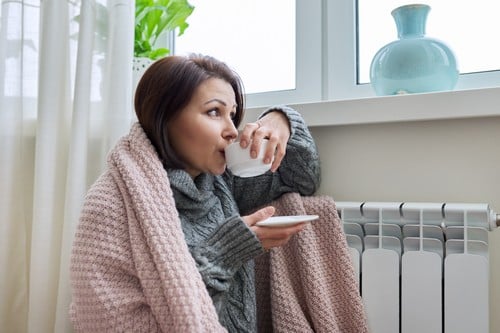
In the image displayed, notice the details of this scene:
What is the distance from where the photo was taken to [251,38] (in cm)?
136

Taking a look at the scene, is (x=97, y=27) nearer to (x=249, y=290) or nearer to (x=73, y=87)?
(x=73, y=87)

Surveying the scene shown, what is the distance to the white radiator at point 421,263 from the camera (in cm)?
85

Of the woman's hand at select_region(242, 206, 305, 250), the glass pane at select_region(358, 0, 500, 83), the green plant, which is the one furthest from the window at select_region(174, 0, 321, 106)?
the woman's hand at select_region(242, 206, 305, 250)

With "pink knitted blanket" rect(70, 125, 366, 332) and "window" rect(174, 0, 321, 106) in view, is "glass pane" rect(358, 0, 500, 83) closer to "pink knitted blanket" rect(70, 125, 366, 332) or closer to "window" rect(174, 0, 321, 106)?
"window" rect(174, 0, 321, 106)

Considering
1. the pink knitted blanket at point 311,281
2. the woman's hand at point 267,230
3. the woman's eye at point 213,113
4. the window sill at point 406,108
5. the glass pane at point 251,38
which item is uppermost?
the glass pane at point 251,38

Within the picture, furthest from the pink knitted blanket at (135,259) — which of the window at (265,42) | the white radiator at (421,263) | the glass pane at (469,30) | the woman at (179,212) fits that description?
the glass pane at (469,30)

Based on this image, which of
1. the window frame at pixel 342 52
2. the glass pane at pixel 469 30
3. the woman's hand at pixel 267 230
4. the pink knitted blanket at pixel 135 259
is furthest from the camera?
the window frame at pixel 342 52

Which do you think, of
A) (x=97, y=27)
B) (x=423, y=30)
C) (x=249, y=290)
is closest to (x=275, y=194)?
(x=249, y=290)

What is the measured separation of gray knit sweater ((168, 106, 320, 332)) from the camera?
0.78 m

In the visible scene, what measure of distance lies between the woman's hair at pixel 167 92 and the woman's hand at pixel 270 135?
0.11 meters

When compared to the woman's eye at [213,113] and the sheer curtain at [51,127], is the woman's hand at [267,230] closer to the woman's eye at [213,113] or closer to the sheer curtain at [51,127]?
the woman's eye at [213,113]

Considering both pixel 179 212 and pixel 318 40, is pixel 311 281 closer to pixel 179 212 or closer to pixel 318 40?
pixel 179 212

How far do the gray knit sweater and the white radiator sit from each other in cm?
13

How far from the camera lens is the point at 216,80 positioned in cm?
84
